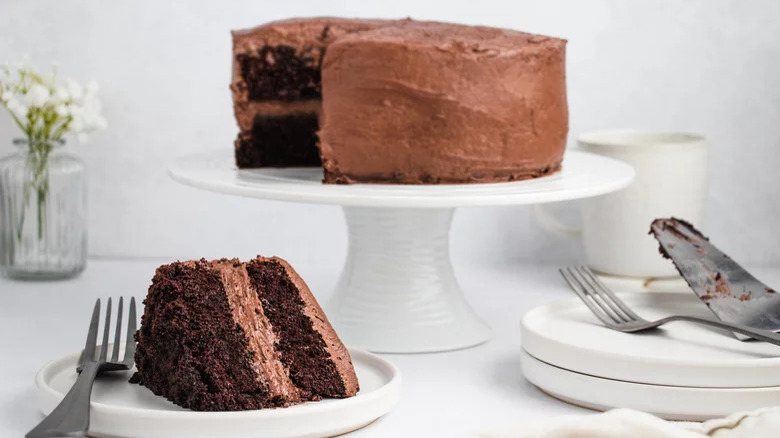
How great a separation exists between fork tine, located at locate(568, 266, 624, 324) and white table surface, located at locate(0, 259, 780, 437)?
12 cm

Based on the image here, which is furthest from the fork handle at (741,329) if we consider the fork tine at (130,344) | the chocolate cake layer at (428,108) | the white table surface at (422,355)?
the fork tine at (130,344)

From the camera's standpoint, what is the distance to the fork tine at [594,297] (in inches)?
48.3

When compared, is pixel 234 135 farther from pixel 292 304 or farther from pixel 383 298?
pixel 292 304

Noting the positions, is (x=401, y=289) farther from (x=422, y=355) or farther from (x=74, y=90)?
(x=74, y=90)

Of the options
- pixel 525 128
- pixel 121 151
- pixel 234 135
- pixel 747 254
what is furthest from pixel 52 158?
pixel 747 254

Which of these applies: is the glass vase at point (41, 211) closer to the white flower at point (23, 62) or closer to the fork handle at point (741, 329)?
the white flower at point (23, 62)

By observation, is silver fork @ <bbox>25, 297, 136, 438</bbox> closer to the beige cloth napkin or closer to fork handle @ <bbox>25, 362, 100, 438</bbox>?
fork handle @ <bbox>25, 362, 100, 438</bbox>

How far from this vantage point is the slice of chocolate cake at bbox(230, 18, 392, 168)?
1.56 meters

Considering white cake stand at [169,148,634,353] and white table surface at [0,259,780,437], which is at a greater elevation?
white cake stand at [169,148,634,353]

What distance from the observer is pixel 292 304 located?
1115 mm

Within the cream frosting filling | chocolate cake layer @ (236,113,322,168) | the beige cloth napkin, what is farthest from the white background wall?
the beige cloth napkin

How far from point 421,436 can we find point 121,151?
112cm

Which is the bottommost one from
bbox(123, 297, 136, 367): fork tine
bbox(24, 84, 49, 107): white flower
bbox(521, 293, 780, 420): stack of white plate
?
bbox(123, 297, 136, 367): fork tine

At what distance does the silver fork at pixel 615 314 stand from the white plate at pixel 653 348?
0.01m
